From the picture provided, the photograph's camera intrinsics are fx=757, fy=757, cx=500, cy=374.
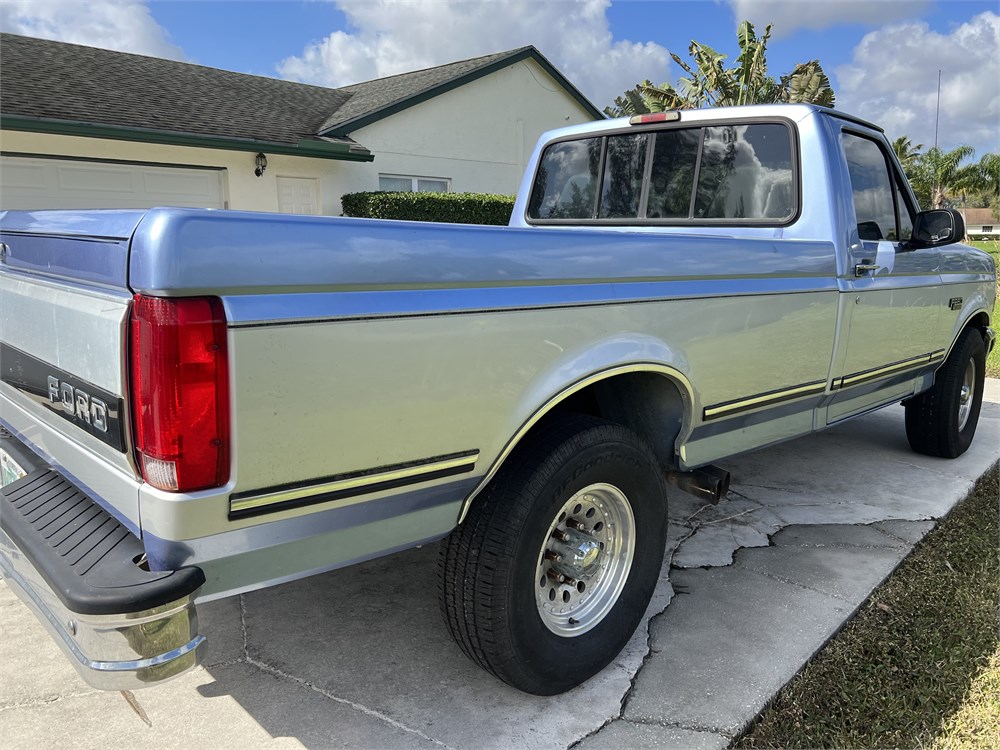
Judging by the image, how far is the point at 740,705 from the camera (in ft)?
8.28

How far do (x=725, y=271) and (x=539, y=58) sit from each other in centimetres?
1553

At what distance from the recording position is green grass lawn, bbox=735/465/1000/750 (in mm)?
2451

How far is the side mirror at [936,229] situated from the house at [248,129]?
1050 centimetres

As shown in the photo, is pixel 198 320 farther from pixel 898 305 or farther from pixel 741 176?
pixel 898 305

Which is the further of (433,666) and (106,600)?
(433,666)

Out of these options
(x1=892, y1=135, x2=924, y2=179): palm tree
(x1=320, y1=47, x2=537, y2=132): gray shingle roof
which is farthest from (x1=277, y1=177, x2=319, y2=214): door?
(x1=892, y1=135, x2=924, y2=179): palm tree

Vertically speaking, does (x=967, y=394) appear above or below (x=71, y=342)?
below

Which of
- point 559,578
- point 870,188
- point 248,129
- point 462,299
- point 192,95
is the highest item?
point 192,95

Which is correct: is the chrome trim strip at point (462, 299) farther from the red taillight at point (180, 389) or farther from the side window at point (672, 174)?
the side window at point (672, 174)

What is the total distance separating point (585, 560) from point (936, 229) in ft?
9.11

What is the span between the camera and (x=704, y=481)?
3.12m

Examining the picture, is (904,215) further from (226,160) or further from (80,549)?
(226,160)

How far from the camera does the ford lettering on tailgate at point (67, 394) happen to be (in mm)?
1758

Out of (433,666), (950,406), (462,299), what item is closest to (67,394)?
(462,299)
